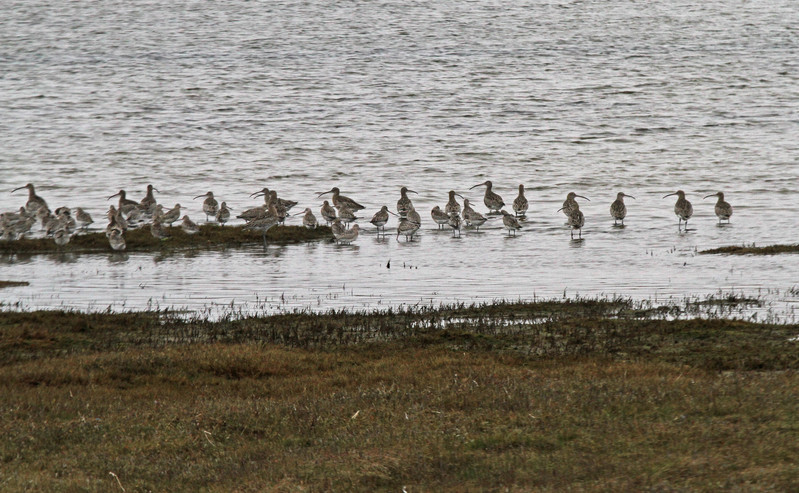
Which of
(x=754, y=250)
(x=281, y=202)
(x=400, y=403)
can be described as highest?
(x=281, y=202)

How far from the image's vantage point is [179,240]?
116ft

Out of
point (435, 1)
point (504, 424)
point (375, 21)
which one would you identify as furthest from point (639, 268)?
point (435, 1)

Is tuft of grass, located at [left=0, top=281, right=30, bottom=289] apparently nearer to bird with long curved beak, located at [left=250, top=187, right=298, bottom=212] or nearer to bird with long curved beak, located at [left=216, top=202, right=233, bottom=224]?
bird with long curved beak, located at [left=216, top=202, right=233, bottom=224]

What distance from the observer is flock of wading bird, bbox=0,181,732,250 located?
3491 centimetres

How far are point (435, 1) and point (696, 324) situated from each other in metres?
102

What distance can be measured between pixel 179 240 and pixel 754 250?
1874cm

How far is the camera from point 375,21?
357ft

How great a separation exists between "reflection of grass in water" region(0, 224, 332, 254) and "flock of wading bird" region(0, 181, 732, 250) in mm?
329

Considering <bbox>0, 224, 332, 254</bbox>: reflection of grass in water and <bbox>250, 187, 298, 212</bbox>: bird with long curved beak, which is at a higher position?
<bbox>250, 187, 298, 212</bbox>: bird with long curved beak

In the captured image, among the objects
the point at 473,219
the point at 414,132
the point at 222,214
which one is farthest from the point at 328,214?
the point at 414,132

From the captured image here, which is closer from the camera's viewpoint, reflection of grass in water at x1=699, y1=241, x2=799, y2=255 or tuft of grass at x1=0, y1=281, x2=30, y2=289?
tuft of grass at x1=0, y1=281, x2=30, y2=289

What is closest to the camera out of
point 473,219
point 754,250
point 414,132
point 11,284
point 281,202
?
point 11,284

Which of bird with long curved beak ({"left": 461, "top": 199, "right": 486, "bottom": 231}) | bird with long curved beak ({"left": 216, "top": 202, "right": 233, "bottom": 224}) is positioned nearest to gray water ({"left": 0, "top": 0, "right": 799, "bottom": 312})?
bird with long curved beak ({"left": 461, "top": 199, "right": 486, "bottom": 231})

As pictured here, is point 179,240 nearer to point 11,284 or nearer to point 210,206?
point 210,206
